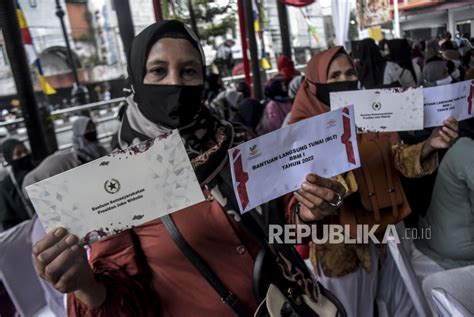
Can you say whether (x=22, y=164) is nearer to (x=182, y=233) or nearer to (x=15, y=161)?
(x=15, y=161)

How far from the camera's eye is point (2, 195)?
2818mm

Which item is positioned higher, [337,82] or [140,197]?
[337,82]

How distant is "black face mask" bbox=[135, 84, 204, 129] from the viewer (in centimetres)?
110

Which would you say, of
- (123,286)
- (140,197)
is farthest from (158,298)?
(140,197)

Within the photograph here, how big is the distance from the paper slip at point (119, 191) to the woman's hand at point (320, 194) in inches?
11.1

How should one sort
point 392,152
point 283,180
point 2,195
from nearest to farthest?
point 283,180 → point 392,152 → point 2,195

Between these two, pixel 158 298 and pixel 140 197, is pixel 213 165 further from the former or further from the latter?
pixel 158 298

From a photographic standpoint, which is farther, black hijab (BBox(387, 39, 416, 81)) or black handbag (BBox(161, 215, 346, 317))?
black hijab (BBox(387, 39, 416, 81))

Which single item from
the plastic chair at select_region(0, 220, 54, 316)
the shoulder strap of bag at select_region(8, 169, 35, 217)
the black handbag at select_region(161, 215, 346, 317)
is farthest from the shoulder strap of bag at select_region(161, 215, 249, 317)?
the shoulder strap of bag at select_region(8, 169, 35, 217)

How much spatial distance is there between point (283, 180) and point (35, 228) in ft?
4.62

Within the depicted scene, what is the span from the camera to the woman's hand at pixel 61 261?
2.57ft

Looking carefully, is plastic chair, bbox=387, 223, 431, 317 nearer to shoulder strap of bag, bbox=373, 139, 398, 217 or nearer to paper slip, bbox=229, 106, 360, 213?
shoulder strap of bag, bbox=373, 139, 398, 217

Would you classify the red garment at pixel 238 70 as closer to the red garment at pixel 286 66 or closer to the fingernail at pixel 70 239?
the red garment at pixel 286 66

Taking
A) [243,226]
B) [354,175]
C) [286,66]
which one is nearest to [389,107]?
[354,175]
